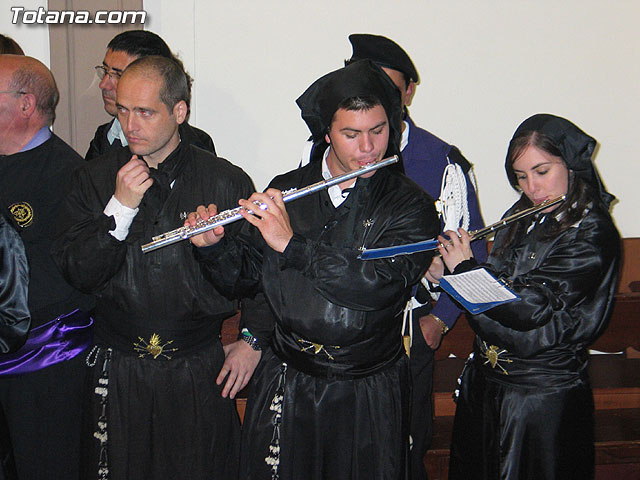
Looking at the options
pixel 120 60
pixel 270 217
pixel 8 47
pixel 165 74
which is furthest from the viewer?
pixel 8 47

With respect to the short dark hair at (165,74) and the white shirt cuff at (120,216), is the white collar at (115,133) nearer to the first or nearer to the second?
the short dark hair at (165,74)

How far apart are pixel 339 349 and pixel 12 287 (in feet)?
3.57

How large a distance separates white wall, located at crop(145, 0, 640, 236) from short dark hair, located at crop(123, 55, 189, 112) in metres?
1.48

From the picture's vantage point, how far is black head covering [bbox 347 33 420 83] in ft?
9.37

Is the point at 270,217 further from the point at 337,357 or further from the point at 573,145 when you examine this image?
the point at 573,145

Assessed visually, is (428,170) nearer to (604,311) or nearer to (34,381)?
(604,311)

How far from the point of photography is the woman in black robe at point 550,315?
7.36 ft

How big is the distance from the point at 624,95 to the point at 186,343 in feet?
10.1

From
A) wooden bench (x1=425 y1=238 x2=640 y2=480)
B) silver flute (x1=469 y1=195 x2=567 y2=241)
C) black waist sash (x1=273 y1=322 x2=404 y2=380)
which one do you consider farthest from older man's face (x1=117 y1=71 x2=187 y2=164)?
wooden bench (x1=425 y1=238 x2=640 y2=480)

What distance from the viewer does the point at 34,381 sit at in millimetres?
2574

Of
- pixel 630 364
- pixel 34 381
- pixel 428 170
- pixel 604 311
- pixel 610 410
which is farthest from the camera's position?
pixel 630 364

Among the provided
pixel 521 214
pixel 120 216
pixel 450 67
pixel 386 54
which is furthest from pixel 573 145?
pixel 450 67

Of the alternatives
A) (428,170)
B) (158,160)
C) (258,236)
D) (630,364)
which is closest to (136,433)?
(258,236)

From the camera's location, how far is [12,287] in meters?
2.25
